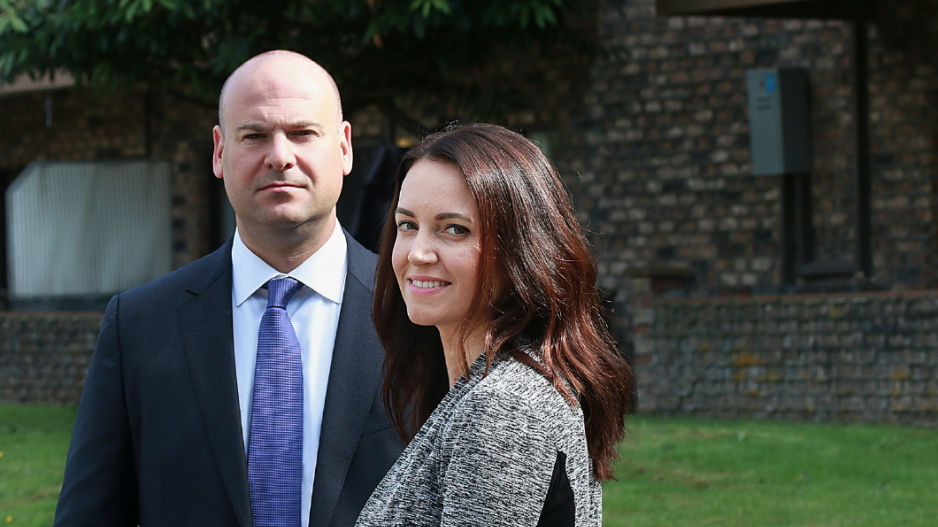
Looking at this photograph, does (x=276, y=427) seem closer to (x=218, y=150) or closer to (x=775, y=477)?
(x=218, y=150)

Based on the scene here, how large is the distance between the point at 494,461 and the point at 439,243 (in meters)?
0.41

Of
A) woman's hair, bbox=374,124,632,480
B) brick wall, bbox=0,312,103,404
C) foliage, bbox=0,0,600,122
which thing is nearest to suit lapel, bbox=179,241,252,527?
woman's hair, bbox=374,124,632,480

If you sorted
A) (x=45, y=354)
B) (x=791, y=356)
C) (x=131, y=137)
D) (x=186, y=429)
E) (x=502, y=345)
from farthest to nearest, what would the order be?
(x=131, y=137), (x=45, y=354), (x=791, y=356), (x=186, y=429), (x=502, y=345)

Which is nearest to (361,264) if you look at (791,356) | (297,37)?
(791,356)

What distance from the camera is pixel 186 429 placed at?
2574mm

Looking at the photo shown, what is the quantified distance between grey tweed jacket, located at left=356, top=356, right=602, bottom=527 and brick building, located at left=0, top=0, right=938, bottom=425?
7.97m

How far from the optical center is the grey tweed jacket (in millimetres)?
1780

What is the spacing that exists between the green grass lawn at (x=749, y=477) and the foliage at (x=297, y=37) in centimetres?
332

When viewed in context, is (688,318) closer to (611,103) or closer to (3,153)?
(611,103)

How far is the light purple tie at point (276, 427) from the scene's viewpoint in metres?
2.52

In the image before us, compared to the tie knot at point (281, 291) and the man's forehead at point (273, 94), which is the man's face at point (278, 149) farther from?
the tie knot at point (281, 291)

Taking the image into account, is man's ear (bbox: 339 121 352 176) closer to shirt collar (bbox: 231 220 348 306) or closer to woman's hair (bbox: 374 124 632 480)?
shirt collar (bbox: 231 220 348 306)

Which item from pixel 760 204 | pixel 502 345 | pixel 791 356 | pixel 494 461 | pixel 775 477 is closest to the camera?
pixel 494 461

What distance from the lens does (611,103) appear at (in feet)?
39.9
